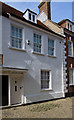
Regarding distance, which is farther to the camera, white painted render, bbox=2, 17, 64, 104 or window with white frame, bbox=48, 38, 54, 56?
window with white frame, bbox=48, 38, 54, 56

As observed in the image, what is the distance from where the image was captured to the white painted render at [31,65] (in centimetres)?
727

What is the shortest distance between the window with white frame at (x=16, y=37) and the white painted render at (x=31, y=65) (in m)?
0.31

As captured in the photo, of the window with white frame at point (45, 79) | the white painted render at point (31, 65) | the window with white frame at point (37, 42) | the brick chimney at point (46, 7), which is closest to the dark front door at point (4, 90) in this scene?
the white painted render at point (31, 65)

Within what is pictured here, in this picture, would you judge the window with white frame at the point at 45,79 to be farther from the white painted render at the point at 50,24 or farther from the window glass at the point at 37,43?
the white painted render at the point at 50,24

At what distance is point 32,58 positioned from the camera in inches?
337

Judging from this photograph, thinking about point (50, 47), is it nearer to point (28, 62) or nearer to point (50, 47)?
point (50, 47)

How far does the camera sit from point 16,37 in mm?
7867

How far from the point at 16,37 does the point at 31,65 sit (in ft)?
7.94

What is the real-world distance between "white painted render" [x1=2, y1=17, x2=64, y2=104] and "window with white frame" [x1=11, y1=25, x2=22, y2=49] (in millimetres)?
309

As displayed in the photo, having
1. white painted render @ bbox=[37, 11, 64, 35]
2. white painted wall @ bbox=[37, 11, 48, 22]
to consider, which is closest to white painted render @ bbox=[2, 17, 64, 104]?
white painted render @ bbox=[37, 11, 64, 35]

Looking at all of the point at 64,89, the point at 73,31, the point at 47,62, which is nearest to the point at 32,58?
the point at 47,62

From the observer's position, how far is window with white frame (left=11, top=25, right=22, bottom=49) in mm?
7782

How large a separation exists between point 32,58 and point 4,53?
239cm

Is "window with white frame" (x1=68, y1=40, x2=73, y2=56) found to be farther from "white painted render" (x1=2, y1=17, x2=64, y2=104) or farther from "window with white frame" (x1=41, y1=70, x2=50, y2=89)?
"window with white frame" (x1=41, y1=70, x2=50, y2=89)
